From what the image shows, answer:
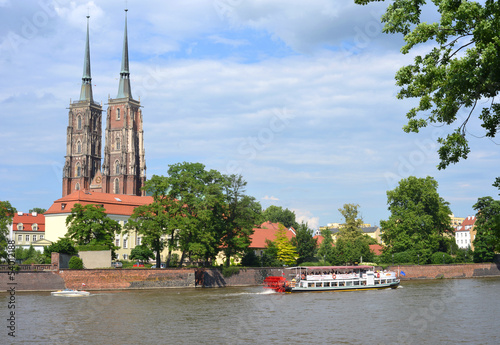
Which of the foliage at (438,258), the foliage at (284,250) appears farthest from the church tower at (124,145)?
the foliage at (438,258)

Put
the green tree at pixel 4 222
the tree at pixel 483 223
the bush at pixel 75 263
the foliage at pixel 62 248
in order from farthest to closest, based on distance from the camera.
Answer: the tree at pixel 483 223
the green tree at pixel 4 222
the foliage at pixel 62 248
the bush at pixel 75 263

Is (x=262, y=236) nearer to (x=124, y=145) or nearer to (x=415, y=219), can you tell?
(x=415, y=219)

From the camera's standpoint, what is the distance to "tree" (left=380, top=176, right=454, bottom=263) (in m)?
97.3

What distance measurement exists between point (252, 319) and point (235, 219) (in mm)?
38320

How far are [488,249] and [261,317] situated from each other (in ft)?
245

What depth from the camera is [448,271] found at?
9706 cm

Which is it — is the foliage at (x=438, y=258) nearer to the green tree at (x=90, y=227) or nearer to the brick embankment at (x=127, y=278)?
the brick embankment at (x=127, y=278)

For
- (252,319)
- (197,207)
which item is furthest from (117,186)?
(252,319)

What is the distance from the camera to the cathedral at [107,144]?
16875 centimetres

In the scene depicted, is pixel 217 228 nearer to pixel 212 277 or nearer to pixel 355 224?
pixel 212 277

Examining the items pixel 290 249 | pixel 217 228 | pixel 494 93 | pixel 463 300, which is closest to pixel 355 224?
pixel 290 249

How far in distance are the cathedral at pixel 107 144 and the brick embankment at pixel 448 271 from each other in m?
95.6

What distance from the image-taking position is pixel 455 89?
Result: 17391 millimetres

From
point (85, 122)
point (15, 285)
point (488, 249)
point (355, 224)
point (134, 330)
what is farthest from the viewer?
point (85, 122)
